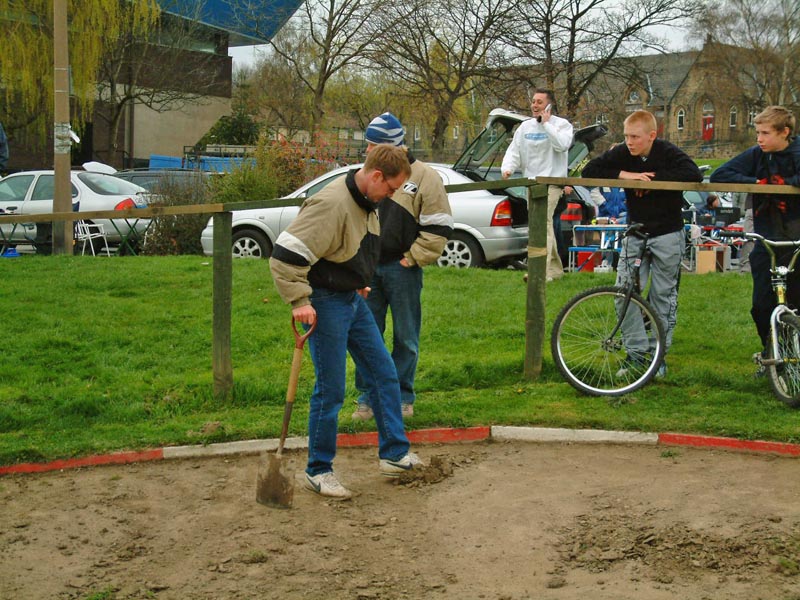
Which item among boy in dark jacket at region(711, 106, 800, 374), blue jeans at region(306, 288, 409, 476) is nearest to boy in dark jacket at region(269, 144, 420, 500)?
blue jeans at region(306, 288, 409, 476)

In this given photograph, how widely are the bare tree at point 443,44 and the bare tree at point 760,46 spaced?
40.0 m

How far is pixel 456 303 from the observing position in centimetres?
1033

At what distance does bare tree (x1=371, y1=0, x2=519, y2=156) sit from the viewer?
29453 mm

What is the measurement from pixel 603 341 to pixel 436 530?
264 centimetres

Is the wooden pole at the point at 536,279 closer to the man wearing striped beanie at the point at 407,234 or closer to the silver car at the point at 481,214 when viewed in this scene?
the man wearing striped beanie at the point at 407,234

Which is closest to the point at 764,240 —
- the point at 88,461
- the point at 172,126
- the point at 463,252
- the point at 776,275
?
the point at 776,275

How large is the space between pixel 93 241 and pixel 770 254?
14174 mm

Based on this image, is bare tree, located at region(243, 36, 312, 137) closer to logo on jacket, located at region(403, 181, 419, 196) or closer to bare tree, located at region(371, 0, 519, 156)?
bare tree, located at region(371, 0, 519, 156)

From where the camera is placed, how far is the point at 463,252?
43.8 feet

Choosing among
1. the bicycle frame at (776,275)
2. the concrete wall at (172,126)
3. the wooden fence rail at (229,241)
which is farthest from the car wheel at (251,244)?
the concrete wall at (172,126)

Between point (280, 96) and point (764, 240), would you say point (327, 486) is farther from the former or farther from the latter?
point (280, 96)

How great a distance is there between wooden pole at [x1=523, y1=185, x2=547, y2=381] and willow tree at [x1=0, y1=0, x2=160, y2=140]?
21.6 meters

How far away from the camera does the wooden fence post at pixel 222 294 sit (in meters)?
7.29

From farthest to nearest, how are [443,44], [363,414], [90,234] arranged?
[443,44] → [90,234] → [363,414]
